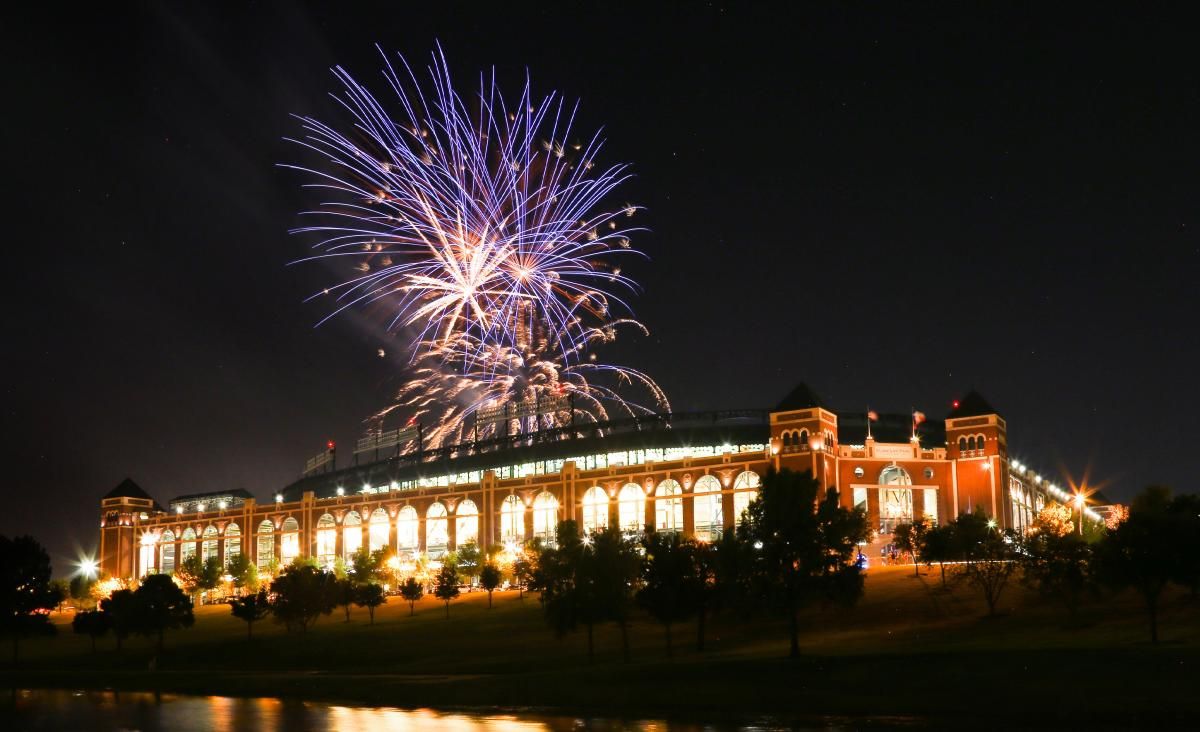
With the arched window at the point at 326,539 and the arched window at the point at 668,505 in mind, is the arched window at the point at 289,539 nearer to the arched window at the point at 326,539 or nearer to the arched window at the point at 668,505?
the arched window at the point at 326,539

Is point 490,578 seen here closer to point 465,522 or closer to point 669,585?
point 669,585

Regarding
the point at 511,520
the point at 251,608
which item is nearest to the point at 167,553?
the point at 511,520

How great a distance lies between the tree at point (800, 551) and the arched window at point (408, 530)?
82714 millimetres

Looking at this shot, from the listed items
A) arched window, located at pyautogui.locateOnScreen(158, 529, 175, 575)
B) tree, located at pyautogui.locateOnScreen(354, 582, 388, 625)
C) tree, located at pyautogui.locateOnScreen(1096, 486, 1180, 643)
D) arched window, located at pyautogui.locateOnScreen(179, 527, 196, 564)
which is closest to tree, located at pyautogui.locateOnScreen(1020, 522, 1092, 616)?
tree, located at pyautogui.locateOnScreen(1096, 486, 1180, 643)

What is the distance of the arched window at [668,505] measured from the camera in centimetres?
12900

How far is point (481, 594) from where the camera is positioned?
119625 mm

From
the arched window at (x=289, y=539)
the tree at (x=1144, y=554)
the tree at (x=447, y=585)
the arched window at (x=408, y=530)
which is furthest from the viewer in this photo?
the arched window at (x=289, y=539)

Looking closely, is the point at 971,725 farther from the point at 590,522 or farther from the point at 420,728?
the point at 590,522

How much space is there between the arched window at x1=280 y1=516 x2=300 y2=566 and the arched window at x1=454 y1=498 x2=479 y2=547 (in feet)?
79.3

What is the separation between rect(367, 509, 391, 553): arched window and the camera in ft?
490

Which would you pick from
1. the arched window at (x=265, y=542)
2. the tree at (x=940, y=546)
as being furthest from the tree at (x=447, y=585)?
the arched window at (x=265, y=542)

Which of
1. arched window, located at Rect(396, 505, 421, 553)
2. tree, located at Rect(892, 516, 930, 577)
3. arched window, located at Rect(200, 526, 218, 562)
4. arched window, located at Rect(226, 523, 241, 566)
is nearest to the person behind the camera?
tree, located at Rect(892, 516, 930, 577)

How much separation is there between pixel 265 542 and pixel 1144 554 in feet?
383

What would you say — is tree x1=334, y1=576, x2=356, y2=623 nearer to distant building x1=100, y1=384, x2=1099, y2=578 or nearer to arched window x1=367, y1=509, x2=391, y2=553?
distant building x1=100, y1=384, x2=1099, y2=578
